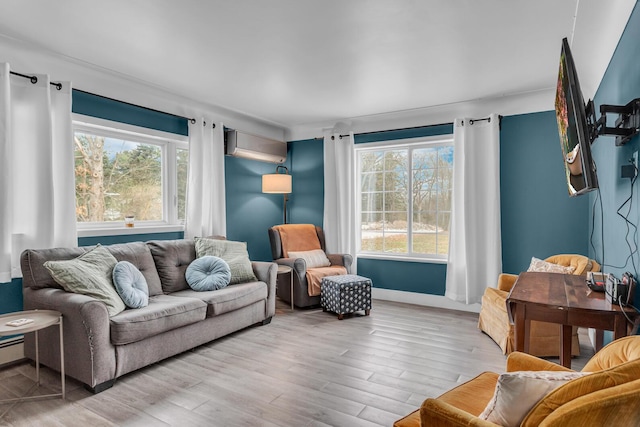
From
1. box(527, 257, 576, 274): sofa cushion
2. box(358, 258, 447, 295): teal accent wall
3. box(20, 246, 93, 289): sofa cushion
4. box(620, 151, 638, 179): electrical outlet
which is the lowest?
box(358, 258, 447, 295): teal accent wall

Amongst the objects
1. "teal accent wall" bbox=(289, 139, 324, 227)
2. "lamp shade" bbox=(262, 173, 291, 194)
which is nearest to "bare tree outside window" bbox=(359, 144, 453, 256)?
"teal accent wall" bbox=(289, 139, 324, 227)

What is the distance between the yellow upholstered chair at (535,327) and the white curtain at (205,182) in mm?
3028

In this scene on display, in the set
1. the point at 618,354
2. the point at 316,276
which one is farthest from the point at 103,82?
the point at 618,354

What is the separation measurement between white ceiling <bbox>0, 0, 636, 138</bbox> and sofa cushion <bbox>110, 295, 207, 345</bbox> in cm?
199

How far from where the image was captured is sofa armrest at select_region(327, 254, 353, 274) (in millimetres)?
4895

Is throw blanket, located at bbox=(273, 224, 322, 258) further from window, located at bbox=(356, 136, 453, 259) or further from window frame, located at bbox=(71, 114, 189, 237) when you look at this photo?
window frame, located at bbox=(71, 114, 189, 237)

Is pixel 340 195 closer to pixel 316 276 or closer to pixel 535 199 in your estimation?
pixel 316 276

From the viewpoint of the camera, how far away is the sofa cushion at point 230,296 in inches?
128

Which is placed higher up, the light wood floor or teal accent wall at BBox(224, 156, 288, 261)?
teal accent wall at BBox(224, 156, 288, 261)

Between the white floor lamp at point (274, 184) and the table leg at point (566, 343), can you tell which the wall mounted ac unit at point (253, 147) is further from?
the table leg at point (566, 343)

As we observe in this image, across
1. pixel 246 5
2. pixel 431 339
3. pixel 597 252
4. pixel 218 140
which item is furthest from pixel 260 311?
pixel 597 252

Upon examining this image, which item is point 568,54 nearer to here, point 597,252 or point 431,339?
point 597,252

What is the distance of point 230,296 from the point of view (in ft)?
11.2

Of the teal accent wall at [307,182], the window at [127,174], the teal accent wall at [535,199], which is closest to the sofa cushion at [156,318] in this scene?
the window at [127,174]
